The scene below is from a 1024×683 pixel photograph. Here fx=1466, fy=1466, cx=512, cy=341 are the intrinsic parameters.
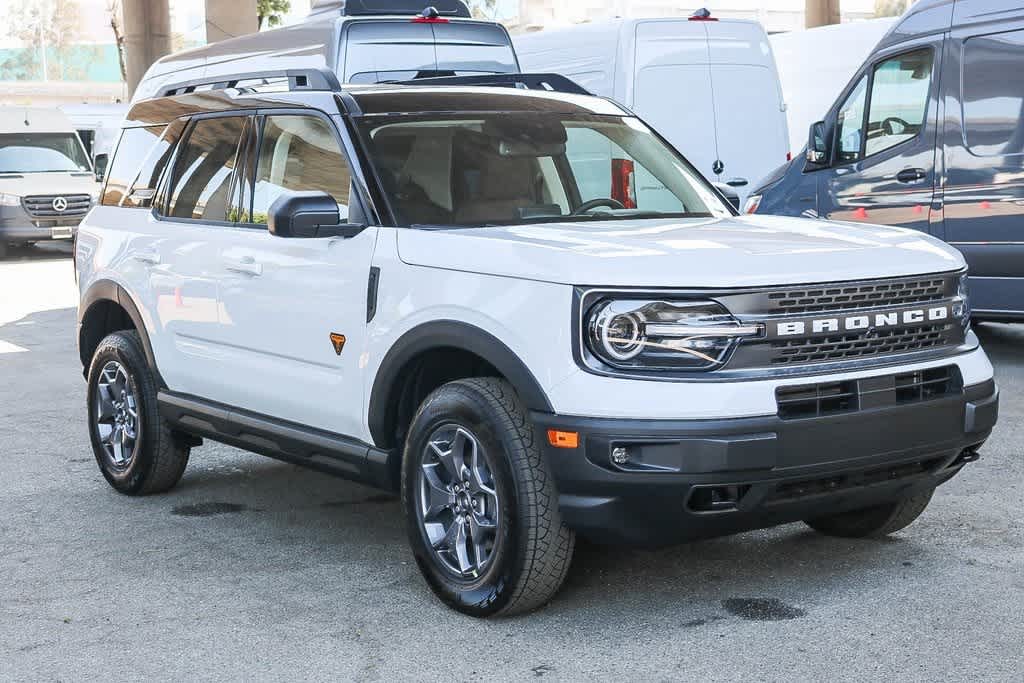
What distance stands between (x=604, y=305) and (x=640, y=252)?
9.9 inches

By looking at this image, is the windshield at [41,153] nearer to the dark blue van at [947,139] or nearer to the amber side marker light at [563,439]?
the dark blue van at [947,139]

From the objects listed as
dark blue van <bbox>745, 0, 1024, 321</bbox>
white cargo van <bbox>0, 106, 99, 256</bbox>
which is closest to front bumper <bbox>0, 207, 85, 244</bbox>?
white cargo van <bbox>0, 106, 99, 256</bbox>

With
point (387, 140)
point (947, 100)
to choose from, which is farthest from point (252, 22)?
point (387, 140)

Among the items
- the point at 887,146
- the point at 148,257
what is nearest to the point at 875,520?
the point at 148,257

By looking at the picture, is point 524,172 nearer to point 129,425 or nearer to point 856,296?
point 856,296

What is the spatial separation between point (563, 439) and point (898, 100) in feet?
22.1

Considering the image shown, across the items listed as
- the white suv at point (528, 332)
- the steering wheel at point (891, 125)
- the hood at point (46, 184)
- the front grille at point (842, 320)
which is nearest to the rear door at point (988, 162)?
the steering wheel at point (891, 125)

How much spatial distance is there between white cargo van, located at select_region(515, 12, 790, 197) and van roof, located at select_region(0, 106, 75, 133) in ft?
44.6

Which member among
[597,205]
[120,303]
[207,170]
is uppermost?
[207,170]

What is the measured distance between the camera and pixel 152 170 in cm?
665

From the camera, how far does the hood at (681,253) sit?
427cm

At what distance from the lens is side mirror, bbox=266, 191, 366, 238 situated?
5051mm

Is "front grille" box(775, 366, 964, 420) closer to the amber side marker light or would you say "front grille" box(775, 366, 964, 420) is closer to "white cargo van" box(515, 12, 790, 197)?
the amber side marker light

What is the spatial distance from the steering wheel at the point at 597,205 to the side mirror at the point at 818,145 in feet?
17.7
